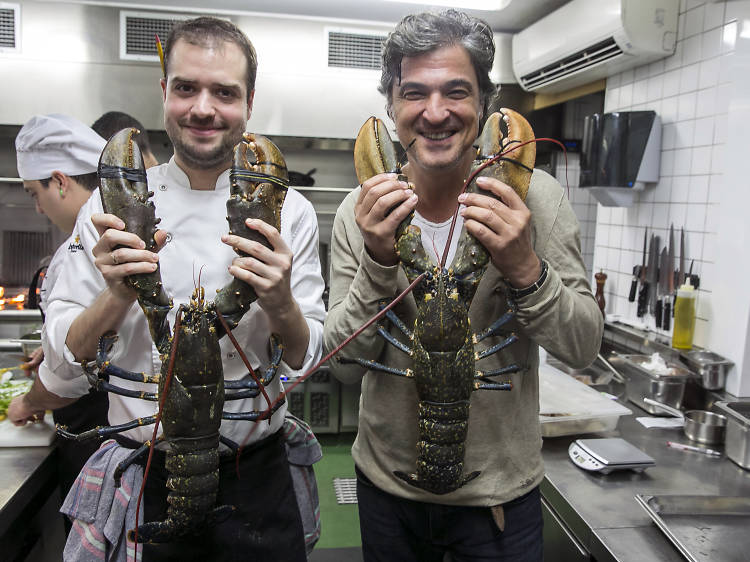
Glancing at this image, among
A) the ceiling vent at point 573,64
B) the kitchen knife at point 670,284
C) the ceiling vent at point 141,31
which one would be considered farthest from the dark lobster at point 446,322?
the ceiling vent at point 141,31

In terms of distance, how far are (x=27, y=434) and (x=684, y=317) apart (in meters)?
3.07

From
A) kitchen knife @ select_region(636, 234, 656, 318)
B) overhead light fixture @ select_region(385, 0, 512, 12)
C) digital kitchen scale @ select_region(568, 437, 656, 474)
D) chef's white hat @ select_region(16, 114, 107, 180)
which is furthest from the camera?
overhead light fixture @ select_region(385, 0, 512, 12)

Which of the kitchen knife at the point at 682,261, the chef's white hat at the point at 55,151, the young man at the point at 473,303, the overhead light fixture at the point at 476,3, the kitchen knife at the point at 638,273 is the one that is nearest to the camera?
the young man at the point at 473,303

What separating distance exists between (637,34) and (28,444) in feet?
11.8

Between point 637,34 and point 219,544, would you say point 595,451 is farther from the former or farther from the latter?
point 637,34

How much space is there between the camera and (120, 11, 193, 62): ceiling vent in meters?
4.53

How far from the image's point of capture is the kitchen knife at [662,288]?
3217 mm

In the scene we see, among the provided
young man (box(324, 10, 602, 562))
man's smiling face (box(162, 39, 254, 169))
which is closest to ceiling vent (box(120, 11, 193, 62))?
man's smiling face (box(162, 39, 254, 169))

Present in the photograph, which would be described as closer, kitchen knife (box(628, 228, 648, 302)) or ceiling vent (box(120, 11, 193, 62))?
kitchen knife (box(628, 228, 648, 302))

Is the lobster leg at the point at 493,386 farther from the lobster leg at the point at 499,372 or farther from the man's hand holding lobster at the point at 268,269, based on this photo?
the man's hand holding lobster at the point at 268,269

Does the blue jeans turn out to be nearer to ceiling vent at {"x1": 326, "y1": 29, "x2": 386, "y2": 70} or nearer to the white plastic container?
the white plastic container

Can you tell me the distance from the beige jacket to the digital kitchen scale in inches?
27.8

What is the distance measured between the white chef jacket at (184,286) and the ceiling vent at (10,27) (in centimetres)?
395

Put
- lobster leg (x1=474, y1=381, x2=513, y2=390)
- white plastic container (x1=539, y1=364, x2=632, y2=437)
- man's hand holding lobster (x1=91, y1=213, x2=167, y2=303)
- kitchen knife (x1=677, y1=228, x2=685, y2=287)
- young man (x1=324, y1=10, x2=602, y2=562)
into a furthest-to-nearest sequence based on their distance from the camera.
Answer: kitchen knife (x1=677, y1=228, x2=685, y2=287)
white plastic container (x1=539, y1=364, x2=632, y2=437)
lobster leg (x1=474, y1=381, x2=513, y2=390)
young man (x1=324, y1=10, x2=602, y2=562)
man's hand holding lobster (x1=91, y1=213, x2=167, y2=303)
